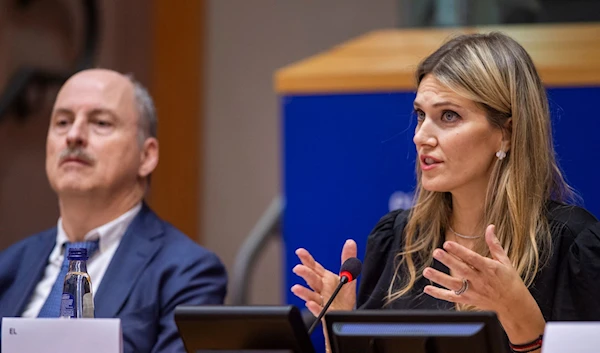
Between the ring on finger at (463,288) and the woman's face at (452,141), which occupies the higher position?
the woman's face at (452,141)

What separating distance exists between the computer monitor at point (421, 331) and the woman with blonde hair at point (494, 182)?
1.46 ft

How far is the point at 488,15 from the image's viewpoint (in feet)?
12.5

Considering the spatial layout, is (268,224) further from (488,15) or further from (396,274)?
(396,274)

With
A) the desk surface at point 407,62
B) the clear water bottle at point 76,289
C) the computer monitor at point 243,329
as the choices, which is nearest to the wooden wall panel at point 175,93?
the desk surface at point 407,62

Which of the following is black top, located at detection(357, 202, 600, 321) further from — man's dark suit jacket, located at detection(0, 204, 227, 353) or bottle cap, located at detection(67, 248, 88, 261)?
bottle cap, located at detection(67, 248, 88, 261)

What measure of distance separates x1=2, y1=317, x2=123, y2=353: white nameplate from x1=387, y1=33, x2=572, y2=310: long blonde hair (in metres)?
0.77

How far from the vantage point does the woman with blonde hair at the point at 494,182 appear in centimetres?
219

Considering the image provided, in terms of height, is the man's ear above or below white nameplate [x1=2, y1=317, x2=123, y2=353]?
above

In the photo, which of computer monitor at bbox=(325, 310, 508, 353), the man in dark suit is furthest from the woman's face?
the man in dark suit

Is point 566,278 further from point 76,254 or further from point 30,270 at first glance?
point 30,270

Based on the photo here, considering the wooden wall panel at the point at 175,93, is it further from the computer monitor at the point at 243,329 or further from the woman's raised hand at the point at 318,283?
the computer monitor at the point at 243,329

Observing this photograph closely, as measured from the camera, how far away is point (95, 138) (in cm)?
286

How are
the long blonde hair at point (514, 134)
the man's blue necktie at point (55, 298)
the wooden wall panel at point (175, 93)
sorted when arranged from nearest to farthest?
the long blonde hair at point (514, 134)
the man's blue necktie at point (55, 298)
the wooden wall panel at point (175, 93)

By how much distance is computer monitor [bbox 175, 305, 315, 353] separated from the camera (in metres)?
1.72
